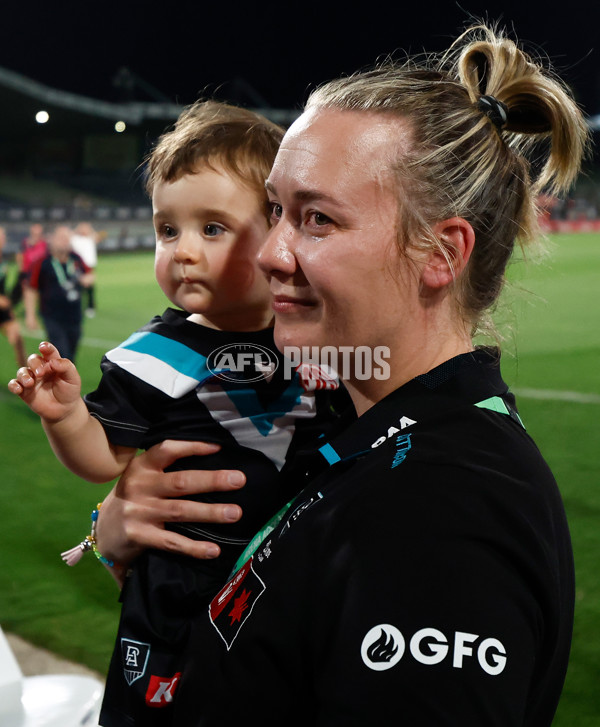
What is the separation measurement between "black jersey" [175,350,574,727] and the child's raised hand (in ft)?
1.88

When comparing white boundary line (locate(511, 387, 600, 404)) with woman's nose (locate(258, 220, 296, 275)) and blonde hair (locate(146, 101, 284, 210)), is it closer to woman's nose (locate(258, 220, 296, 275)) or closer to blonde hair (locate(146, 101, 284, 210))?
blonde hair (locate(146, 101, 284, 210))

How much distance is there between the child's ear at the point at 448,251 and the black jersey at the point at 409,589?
12cm

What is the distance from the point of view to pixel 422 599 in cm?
81

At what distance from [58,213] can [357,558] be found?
2928cm

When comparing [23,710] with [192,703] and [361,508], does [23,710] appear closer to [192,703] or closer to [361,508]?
[192,703]

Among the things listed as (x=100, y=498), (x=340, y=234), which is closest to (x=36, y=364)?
(x=340, y=234)

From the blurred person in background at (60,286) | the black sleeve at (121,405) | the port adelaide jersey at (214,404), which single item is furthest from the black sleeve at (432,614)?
the blurred person in background at (60,286)

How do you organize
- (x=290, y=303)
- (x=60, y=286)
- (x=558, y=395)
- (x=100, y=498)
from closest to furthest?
(x=290, y=303), (x=100, y=498), (x=60, y=286), (x=558, y=395)

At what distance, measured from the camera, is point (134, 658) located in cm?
148

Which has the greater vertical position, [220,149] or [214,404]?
Answer: [220,149]

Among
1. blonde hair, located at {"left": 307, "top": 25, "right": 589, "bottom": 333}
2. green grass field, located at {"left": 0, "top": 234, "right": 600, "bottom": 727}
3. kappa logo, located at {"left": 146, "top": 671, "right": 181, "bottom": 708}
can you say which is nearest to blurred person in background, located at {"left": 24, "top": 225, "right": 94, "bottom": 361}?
green grass field, located at {"left": 0, "top": 234, "right": 600, "bottom": 727}

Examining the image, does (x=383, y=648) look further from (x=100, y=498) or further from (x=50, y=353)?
(x=100, y=498)

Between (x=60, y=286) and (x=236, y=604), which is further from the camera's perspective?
(x=60, y=286)

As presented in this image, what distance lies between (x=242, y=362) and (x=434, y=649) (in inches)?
37.2
